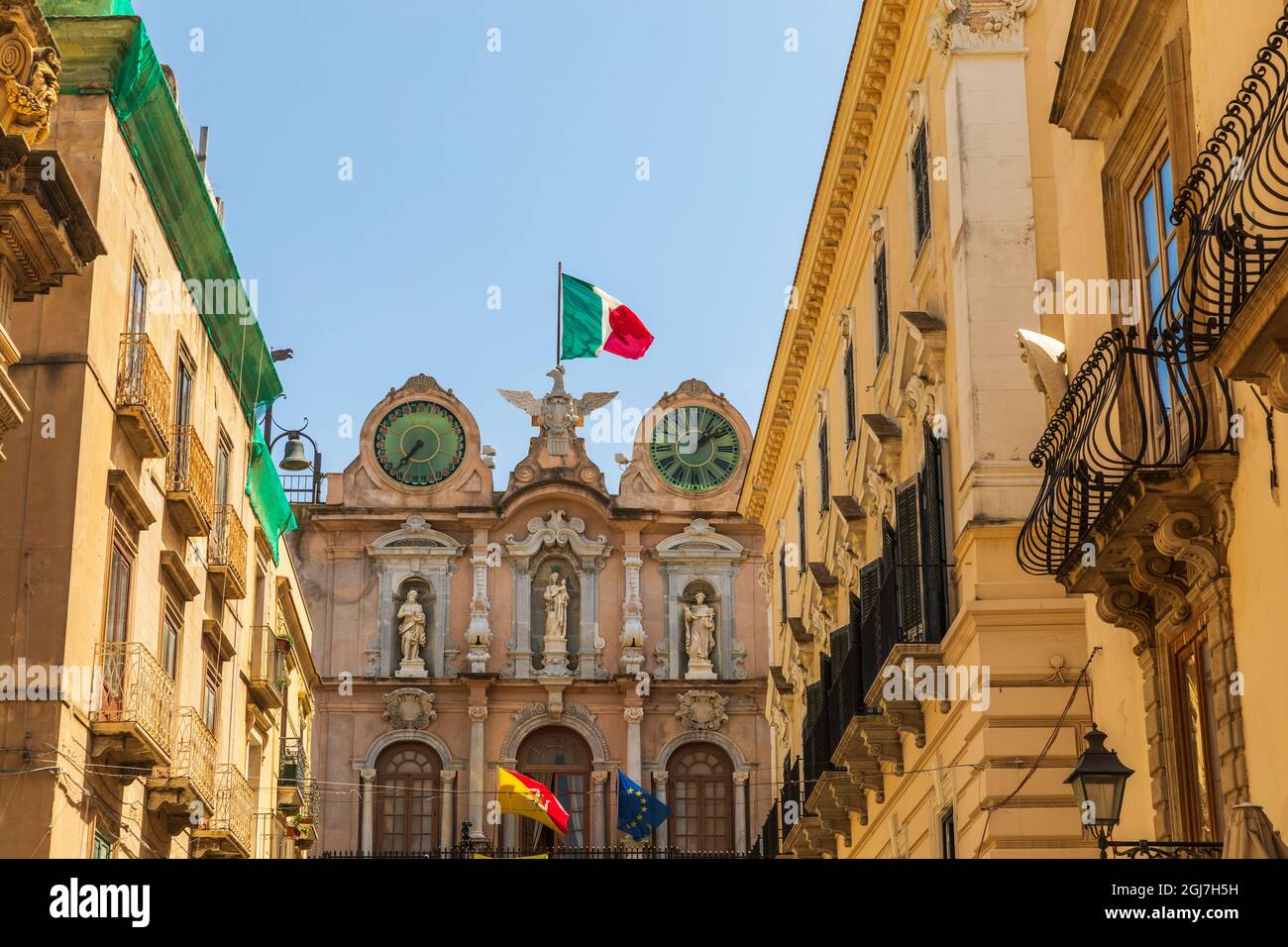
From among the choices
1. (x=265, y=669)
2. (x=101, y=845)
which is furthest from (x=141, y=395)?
(x=265, y=669)

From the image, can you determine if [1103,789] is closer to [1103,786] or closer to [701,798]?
[1103,786]

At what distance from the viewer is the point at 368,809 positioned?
47000mm

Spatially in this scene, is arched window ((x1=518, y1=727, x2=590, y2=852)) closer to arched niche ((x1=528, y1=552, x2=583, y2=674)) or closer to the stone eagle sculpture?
arched niche ((x1=528, y1=552, x2=583, y2=674))

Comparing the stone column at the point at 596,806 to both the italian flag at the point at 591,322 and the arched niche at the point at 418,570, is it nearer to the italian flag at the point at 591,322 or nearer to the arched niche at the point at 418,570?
the arched niche at the point at 418,570

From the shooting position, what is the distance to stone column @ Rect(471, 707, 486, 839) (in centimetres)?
4703

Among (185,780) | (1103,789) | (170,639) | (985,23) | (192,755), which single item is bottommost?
(1103,789)

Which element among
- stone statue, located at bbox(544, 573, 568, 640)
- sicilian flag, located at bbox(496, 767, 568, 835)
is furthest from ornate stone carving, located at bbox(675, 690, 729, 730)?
sicilian flag, located at bbox(496, 767, 568, 835)

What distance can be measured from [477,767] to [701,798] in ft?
17.3

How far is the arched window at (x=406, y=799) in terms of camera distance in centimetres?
4694

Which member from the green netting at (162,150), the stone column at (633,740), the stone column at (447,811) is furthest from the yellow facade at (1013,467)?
the stone column at (447,811)

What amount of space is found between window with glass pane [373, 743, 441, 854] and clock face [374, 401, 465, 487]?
21.8 ft
